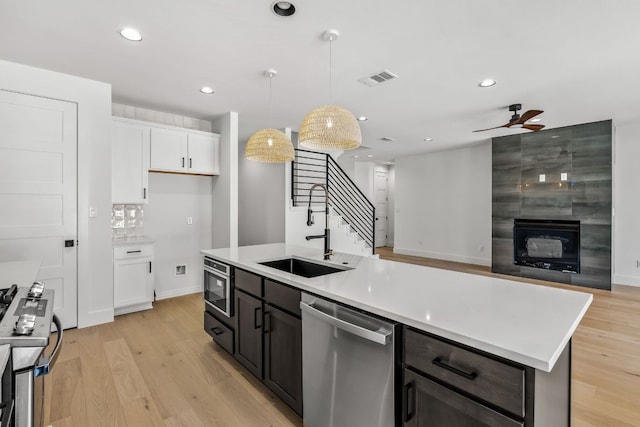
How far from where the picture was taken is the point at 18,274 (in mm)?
1977

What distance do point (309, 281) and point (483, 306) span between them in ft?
2.98

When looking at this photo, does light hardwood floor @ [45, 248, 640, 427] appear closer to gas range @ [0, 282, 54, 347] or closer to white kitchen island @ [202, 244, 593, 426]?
white kitchen island @ [202, 244, 593, 426]

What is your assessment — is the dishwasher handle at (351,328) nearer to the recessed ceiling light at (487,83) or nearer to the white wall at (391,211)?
the recessed ceiling light at (487,83)

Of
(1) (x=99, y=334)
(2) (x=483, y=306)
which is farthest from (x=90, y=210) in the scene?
(2) (x=483, y=306)

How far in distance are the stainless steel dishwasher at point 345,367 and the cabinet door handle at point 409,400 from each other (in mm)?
54

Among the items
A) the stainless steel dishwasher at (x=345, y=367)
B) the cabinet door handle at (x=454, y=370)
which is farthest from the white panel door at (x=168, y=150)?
the cabinet door handle at (x=454, y=370)

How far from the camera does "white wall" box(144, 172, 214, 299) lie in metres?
4.52

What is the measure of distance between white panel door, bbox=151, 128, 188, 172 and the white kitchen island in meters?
2.88

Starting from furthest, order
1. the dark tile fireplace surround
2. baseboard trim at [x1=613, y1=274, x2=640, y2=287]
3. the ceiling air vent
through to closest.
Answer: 1. baseboard trim at [x1=613, y1=274, x2=640, y2=287]
2. the dark tile fireplace surround
3. the ceiling air vent

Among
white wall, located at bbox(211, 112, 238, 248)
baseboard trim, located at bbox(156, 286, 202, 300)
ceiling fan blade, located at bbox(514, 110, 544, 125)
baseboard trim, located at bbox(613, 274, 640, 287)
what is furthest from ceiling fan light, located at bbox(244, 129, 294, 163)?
baseboard trim, located at bbox(613, 274, 640, 287)

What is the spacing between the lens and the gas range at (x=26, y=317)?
3.10 feet

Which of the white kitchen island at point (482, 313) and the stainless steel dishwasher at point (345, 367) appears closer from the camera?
the white kitchen island at point (482, 313)

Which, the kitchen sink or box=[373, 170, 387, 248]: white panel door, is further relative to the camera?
box=[373, 170, 387, 248]: white panel door

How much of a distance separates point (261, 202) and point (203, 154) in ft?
4.20
